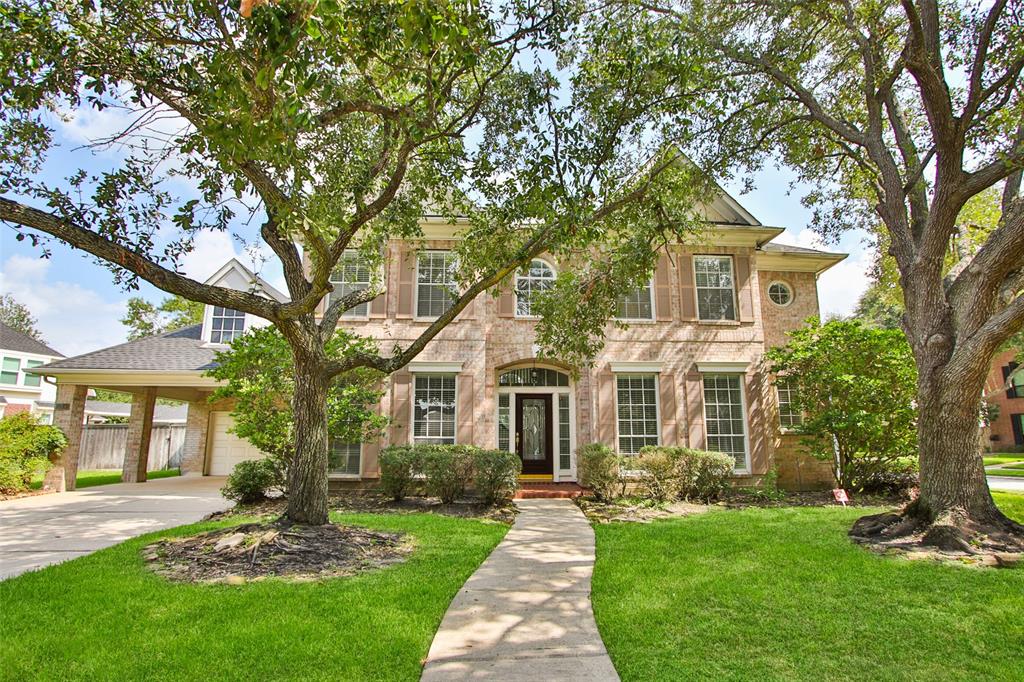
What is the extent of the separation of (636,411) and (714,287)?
364cm

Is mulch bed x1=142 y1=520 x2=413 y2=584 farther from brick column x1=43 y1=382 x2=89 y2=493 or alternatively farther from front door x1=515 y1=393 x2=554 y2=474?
brick column x1=43 y1=382 x2=89 y2=493

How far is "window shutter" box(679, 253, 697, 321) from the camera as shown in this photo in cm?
1265

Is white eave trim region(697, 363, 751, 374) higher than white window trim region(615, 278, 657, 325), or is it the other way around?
white window trim region(615, 278, 657, 325)

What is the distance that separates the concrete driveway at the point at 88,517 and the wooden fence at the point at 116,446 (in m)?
6.68

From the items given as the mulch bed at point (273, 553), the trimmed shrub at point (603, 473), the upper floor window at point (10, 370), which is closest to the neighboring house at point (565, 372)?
the trimmed shrub at point (603, 473)

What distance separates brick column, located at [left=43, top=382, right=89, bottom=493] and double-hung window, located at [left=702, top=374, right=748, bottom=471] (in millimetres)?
14601

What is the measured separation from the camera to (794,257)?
13.6 metres

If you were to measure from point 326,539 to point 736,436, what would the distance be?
945cm

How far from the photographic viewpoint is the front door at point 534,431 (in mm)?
12547

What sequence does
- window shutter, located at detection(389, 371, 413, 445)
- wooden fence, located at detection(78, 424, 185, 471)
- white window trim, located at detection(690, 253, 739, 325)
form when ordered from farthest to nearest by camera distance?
wooden fence, located at detection(78, 424, 185, 471)
white window trim, located at detection(690, 253, 739, 325)
window shutter, located at detection(389, 371, 413, 445)

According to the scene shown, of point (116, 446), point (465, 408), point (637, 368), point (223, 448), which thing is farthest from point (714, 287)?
point (116, 446)

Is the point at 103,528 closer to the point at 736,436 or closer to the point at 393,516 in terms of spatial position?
the point at 393,516

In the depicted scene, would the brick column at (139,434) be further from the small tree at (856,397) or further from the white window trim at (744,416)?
the small tree at (856,397)

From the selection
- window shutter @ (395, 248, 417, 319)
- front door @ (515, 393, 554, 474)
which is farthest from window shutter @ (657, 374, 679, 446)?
window shutter @ (395, 248, 417, 319)
